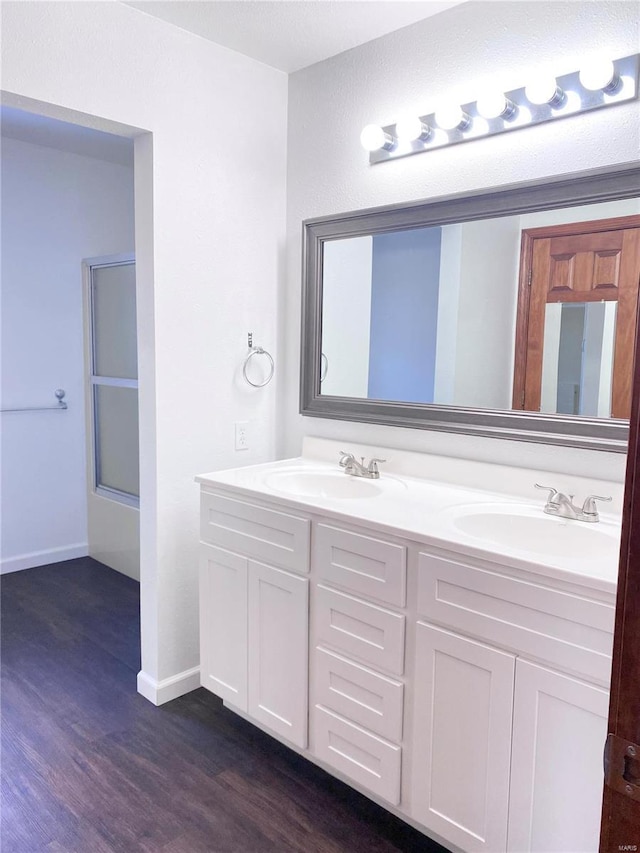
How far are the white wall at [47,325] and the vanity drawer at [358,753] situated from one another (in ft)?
8.01

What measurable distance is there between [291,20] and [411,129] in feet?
1.79

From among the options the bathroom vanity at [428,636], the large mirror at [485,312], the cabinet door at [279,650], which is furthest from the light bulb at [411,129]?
the cabinet door at [279,650]

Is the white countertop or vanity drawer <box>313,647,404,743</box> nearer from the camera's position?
the white countertop

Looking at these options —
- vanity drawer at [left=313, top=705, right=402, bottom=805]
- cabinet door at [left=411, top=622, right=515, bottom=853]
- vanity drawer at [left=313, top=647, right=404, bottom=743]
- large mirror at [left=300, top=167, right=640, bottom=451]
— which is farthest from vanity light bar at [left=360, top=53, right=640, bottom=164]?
vanity drawer at [left=313, top=705, right=402, bottom=805]

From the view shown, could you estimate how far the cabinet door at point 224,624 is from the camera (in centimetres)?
210

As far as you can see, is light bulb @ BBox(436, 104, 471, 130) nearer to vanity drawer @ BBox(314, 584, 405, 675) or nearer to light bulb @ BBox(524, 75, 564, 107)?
light bulb @ BBox(524, 75, 564, 107)

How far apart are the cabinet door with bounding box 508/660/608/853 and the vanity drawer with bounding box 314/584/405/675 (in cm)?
34

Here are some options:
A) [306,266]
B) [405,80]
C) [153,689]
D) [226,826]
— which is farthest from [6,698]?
[405,80]

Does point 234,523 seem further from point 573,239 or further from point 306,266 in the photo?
point 573,239

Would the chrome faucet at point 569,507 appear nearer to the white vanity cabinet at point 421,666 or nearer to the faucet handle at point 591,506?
the faucet handle at point 591,506

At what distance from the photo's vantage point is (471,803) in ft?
4.99

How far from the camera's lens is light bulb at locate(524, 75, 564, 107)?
1770 millimetres

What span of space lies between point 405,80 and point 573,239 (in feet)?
2.85

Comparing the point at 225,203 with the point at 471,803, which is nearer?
the point at 471,803
